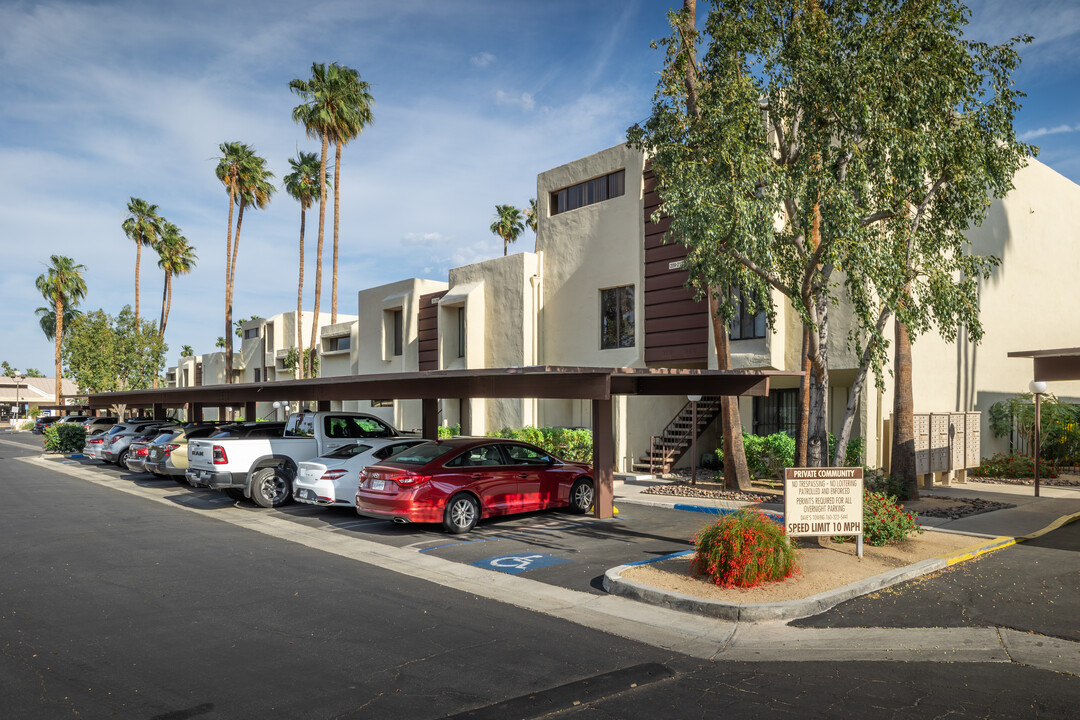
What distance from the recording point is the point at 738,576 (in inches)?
343

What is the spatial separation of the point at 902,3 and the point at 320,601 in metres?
11.2

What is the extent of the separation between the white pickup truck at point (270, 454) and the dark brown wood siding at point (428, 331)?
44.4 feet

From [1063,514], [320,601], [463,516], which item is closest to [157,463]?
[463,516]

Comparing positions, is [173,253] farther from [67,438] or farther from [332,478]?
[332,478]

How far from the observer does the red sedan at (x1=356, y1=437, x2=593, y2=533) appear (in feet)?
41.2

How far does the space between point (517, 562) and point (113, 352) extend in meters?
47.8

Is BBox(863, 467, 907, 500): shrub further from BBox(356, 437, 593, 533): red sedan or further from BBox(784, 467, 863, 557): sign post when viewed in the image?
BBox(356, 437, 593, 533): red sedan

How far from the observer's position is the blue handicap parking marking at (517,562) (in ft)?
33.8

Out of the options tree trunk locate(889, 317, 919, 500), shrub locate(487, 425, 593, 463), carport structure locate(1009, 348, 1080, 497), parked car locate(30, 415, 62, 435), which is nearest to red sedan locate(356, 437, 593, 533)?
tree trunk locate(889, 317, 919, 500)

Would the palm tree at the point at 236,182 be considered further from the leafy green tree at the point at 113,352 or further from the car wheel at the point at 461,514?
the car wheel at the point at 461,514

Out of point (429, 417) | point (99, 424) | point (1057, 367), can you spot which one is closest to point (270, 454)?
point (429, 417)

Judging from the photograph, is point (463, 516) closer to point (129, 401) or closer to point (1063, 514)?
point (1063, 514)

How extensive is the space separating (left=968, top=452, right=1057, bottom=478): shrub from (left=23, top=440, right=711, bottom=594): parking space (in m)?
11.1

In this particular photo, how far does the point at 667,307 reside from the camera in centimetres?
2281
